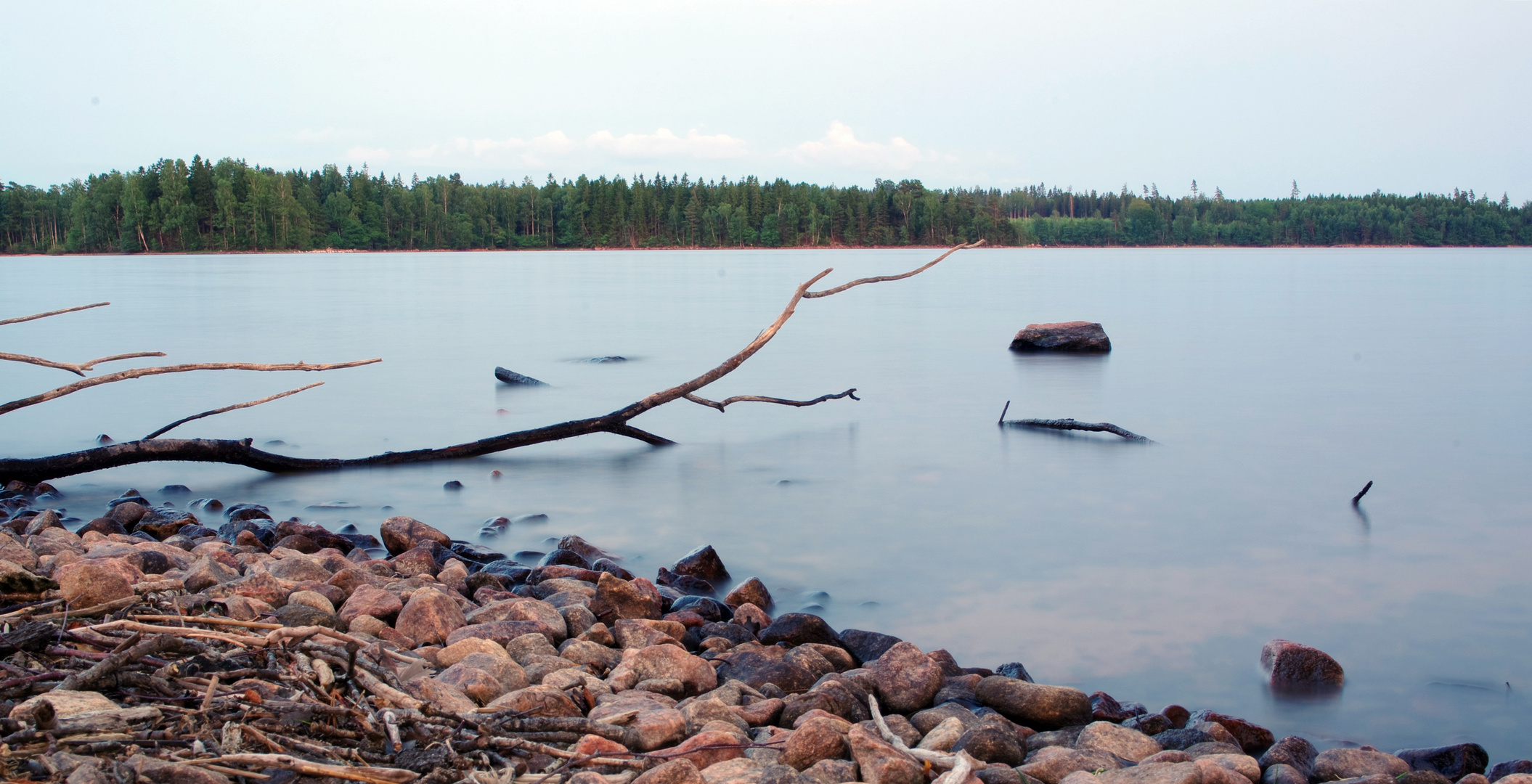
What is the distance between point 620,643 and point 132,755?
2.16m

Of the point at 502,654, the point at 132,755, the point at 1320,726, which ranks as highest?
the point at 132,755

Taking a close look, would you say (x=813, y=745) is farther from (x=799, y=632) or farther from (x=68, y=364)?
(x=68, y=364)

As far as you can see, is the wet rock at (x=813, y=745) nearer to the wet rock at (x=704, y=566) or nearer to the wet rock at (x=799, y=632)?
the wet rock at (x=799, y=632)

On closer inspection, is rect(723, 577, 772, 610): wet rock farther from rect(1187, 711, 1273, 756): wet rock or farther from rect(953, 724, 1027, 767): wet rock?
rect(1187, 711, 1273, 756): wet rock

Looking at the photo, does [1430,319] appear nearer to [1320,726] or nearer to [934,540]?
[934,540]

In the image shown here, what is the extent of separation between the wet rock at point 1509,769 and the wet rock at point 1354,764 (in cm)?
34

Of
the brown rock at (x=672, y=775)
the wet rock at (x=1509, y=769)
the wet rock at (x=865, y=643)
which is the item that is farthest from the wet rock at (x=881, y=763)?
the wet rock at (x=1509, y=769)

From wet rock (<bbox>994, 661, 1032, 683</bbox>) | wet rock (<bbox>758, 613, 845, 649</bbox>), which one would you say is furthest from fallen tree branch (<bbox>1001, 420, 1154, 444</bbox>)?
wet rock (<bbox>758, 613, 845, 649</bbox>)

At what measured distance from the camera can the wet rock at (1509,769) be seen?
3.72 metres

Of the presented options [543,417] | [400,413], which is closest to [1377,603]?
[543,417]

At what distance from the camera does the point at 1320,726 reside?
443cm

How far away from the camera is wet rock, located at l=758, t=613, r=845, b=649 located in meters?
4.89

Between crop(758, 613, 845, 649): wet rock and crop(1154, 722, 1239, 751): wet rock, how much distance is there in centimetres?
156

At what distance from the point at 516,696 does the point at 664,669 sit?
78cm
